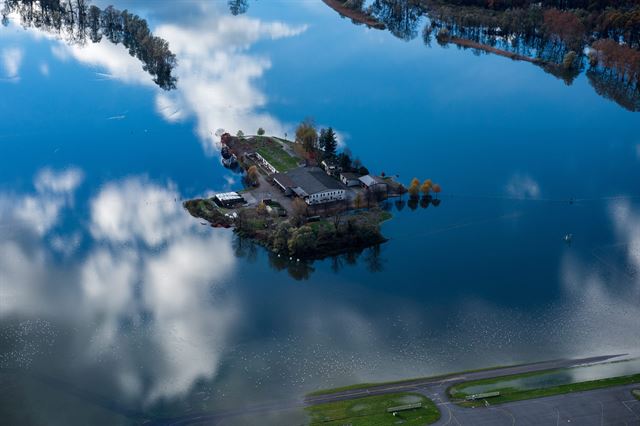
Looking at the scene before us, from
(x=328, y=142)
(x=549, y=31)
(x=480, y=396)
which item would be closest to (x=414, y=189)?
(x=328, y=142)

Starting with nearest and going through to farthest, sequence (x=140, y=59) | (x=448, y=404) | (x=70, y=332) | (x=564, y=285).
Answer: (x=448, y=404), (x=70, y=332), (x=564, y=285), (x=140, y=59)

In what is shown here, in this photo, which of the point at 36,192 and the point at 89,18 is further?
the point at 89,18

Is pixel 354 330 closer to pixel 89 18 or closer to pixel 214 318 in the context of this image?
pixel 214 318

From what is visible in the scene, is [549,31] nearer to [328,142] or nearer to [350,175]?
[328,142]

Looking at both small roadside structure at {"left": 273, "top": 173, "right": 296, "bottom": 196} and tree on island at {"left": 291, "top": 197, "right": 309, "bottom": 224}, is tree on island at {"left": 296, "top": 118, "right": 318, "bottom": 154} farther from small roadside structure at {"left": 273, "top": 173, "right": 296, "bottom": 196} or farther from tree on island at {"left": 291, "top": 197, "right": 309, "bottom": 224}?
tree on island at {"left": 291, "top": 197, "right": 309, "bottom": 224}

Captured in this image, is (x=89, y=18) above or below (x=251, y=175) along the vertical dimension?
above

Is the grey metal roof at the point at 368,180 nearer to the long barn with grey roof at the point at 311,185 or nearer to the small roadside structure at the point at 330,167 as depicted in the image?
the long barn with grey roof at the point at 311,185

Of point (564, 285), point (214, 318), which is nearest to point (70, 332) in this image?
point (214, 318)
